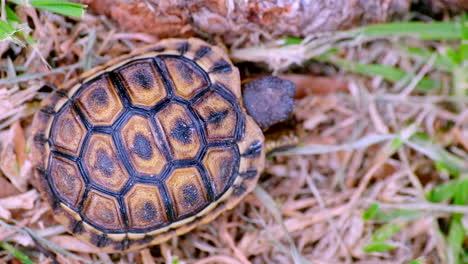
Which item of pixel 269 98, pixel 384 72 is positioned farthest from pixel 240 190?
pixel 384 72

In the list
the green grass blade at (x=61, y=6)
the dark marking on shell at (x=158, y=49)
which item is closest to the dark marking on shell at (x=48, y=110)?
the green grass blade at (x=61, y=6)

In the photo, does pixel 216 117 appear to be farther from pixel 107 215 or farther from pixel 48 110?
pixel 48 110

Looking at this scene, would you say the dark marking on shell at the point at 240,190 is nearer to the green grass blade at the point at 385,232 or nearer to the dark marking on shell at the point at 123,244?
the dark marking on shell at the point at 123,244

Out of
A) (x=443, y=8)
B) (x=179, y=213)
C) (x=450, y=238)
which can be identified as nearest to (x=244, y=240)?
(x=179, y=213)

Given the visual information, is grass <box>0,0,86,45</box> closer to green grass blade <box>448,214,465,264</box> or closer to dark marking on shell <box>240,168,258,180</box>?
dark marking on shell <box>240,168,258,180</box>

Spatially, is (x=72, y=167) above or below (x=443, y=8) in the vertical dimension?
below

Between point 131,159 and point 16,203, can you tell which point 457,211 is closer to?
point 131,159
